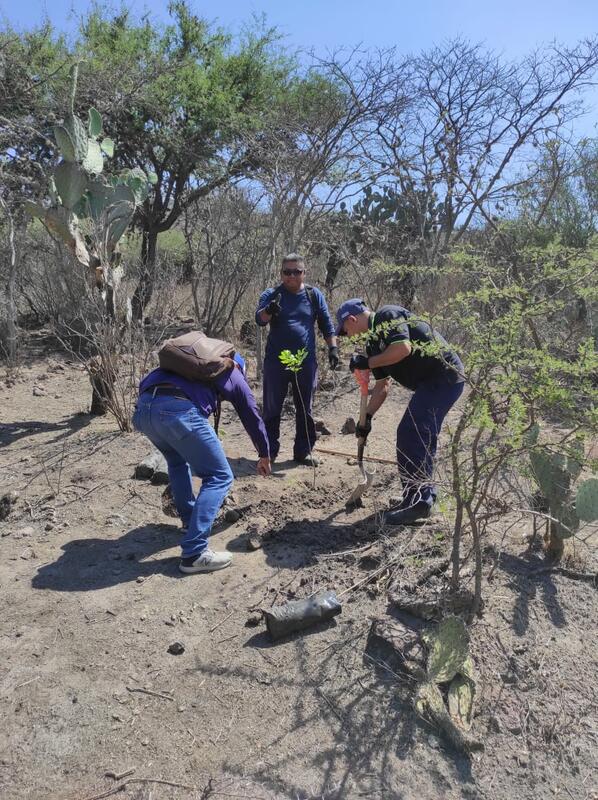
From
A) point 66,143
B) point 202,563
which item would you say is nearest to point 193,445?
point 202,563

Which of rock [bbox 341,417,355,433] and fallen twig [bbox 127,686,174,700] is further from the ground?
rock [bbox 341,417,355,433]

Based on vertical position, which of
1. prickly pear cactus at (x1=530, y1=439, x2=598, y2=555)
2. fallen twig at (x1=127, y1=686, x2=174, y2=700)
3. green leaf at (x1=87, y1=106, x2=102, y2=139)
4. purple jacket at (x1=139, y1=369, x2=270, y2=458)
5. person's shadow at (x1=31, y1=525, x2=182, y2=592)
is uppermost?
green leaf at (x1=87, y1=106, x2=102, y2=139)

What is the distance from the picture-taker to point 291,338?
4.79 meters

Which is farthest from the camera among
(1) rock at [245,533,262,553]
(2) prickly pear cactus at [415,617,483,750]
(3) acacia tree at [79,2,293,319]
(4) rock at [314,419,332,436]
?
(3) acacia tree at [79,2,293,319]

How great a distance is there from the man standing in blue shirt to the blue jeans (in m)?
1.45

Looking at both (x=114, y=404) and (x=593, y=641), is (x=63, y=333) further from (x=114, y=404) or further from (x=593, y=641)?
(x=593, y=641)

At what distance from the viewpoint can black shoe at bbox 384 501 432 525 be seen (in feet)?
12.1

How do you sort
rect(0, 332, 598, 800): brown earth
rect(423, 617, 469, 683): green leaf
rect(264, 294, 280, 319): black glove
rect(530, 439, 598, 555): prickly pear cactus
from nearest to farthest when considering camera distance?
rect(0, 332, 598, 800): brown earth < rect(423, 617, 469, 683): green leaf < rect(530, 439, 598, 555): prickly pear cactus < rect(264, 294, 280, 319): black glove

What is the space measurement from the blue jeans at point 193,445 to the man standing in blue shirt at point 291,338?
145cm

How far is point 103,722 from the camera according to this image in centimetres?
238

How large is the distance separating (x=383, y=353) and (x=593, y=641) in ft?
5.70

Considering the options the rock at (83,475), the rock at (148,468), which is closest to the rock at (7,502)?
the rock at (83,475)

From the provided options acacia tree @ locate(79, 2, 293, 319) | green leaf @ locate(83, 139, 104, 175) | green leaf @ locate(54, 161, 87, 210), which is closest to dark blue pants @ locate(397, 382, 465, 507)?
green leaf @ locate(54, 161, 87, 210)

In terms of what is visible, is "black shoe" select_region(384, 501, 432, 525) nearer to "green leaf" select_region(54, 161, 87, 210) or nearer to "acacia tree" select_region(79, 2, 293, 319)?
"green leaf" select_region(54, 161, 87, 210)
